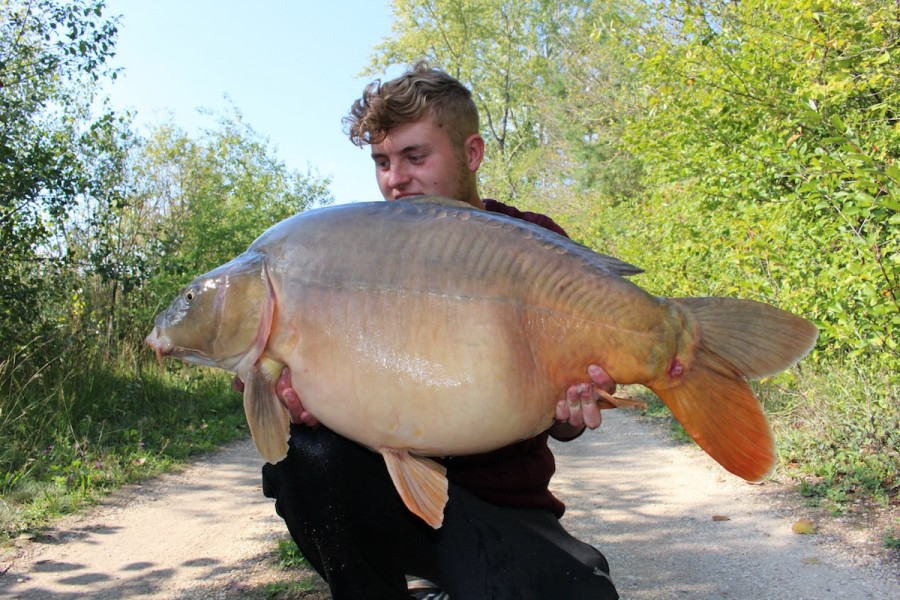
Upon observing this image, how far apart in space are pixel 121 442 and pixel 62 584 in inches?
83.9

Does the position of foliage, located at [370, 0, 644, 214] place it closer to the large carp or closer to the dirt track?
the dirt track

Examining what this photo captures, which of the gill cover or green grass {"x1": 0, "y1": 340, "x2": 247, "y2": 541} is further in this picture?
green grass {"x1": 0, "y1": 340, "x2": 247, "y2": 541}

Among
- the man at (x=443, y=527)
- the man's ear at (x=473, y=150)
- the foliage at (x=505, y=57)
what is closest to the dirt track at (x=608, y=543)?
the man at (x=443, y=527)

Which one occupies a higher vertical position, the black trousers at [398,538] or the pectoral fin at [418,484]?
the pectoral fin at [418,484]

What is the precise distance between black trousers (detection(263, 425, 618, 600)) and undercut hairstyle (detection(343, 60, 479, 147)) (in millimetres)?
965

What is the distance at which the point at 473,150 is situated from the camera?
2344 millimetres

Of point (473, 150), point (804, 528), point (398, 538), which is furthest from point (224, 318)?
point (804, 528)

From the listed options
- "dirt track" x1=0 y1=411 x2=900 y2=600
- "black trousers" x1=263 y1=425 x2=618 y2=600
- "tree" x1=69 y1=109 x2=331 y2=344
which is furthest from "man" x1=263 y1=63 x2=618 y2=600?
"tree" x1=69 y1=109 x2=331 y2=344

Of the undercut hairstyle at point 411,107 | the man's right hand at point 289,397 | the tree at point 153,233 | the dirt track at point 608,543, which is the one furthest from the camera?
the tree at point 153,233

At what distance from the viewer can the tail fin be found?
1.48 meters

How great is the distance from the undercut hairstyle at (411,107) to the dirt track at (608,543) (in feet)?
5.54

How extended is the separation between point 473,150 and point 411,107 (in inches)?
10.5

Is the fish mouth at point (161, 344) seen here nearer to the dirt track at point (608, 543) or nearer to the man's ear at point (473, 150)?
the man's ear at point (473, 150)

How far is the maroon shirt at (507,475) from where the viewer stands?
77.8 inches
